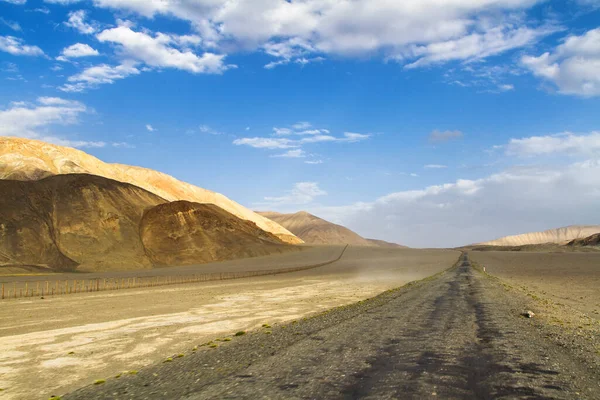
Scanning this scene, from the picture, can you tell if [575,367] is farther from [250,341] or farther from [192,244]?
[192,244]

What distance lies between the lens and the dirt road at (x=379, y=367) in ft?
33.9

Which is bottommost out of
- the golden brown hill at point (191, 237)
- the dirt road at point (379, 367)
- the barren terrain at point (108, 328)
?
the barren terrain at point (108, 328)

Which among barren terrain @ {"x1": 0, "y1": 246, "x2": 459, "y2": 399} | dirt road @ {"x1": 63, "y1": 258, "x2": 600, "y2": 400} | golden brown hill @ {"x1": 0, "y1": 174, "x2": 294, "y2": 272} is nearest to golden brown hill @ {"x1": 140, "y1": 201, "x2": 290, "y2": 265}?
golden brown hill @ {"x1": 0, "y1": 174, "x2": 294, "y2": 272}

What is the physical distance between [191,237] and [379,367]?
347 ft

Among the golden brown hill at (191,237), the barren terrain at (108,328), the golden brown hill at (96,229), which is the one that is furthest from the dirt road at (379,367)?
the golden brown hill at (191,237)

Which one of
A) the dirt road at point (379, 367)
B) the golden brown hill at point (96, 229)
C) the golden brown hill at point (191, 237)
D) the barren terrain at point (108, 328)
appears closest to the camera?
the dirt road at point (379, 367)

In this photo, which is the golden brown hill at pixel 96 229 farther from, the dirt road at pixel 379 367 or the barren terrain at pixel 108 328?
the dirt road at pixel 379 367

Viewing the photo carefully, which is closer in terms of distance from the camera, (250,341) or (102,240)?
(250,341)

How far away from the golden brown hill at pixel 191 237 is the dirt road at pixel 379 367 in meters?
89.5

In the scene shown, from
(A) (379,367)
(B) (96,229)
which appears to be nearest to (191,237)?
(B) (96,229)

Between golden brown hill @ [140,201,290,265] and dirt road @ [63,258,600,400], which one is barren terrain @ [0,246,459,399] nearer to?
dirt road @ [63,258,600,400]

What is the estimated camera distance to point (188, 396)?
10594 millimetres

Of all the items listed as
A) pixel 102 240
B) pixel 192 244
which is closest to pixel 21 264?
pixel 102 240

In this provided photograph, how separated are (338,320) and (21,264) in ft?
249
